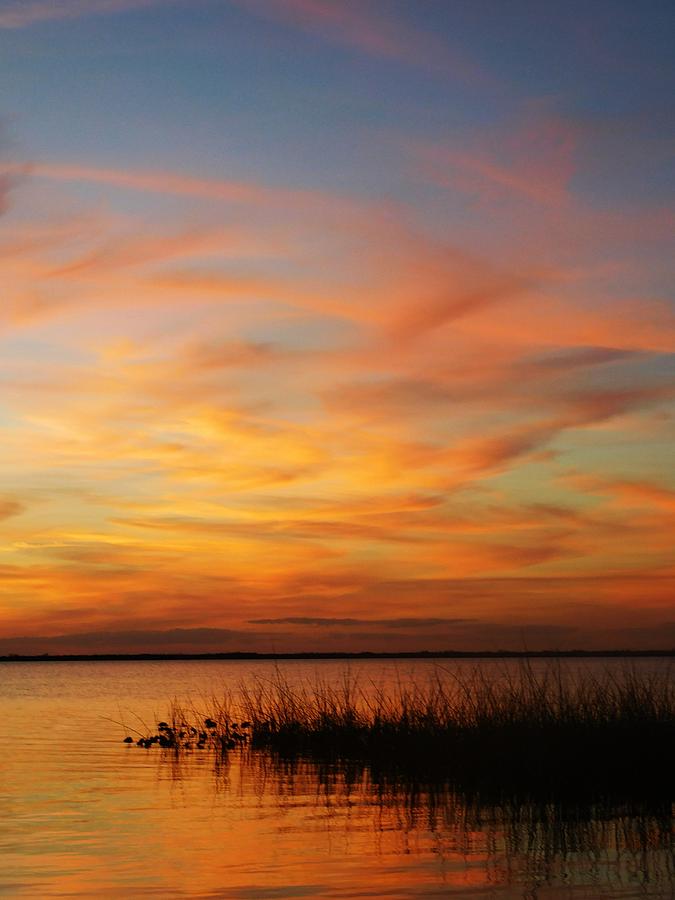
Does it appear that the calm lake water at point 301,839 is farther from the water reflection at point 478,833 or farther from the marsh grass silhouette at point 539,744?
the marsh grass silhouette at point 539,744

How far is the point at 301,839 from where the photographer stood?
565 inches

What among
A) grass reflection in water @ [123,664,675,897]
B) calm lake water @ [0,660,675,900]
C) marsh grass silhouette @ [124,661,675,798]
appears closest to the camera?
calm lake water @ [0,660,675,900]

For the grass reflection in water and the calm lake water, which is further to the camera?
the grass reflection in water

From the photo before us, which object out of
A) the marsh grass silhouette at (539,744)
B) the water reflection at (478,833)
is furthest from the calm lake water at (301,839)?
the marsh grass silhouette at (539,744)

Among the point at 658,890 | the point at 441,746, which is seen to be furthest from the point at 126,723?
the point at 658,890

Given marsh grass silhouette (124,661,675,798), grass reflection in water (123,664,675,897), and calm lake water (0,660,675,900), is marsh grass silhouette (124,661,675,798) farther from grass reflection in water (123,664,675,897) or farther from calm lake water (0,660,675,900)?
calm lake water (0,660,675,900)

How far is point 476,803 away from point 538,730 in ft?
6.65

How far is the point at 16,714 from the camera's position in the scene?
41.4m

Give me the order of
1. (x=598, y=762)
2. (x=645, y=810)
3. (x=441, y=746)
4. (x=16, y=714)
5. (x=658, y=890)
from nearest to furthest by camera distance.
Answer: (x=658, y=890) < (x=645, y=810) < (x=598, y=762) < (x=441, y=746) < (x=16, y=714)

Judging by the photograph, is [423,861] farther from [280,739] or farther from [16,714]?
[16,714]

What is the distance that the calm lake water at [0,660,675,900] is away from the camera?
11.7 meters

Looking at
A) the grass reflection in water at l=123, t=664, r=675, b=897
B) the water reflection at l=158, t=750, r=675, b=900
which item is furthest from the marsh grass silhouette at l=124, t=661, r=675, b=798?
the water reflection at l=158, t=750, r=675, b=900

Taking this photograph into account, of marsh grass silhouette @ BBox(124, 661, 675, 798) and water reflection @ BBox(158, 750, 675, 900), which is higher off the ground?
marsh grass silhouette @ BBox(124, 661, 675, 798)

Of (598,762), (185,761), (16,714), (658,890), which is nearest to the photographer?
(658,890)
